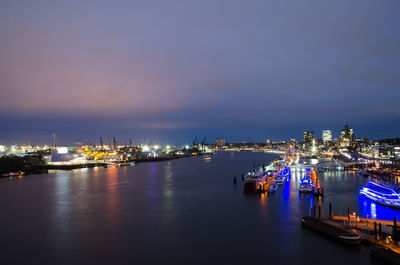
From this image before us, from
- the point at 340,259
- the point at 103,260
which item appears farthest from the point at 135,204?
the point at 340,259

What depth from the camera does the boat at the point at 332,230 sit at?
876 cm

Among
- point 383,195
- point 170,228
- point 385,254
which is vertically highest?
point 383,195

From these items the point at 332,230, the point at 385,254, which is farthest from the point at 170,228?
the point at 385,254

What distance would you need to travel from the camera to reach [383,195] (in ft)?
46.8

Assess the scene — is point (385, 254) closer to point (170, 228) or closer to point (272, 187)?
point (170, 228)

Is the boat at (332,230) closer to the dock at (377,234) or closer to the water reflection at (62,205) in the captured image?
the dock at (377,234)

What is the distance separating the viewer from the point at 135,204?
53.3ft

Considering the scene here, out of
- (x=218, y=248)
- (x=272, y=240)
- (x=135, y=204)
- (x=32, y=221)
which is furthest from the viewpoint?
(x=135, y=204)

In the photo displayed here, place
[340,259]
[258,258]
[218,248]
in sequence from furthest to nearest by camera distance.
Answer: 1. [218,248]
2. [258,258]
3. [340,259]

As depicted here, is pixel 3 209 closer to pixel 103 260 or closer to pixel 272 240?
pixel 103 260

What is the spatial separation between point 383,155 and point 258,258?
44.7 meters

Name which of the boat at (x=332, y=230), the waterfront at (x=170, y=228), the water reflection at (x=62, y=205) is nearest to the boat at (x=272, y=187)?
the waterfront at (x=170, y=228)

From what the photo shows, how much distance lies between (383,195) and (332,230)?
6397 millimetres

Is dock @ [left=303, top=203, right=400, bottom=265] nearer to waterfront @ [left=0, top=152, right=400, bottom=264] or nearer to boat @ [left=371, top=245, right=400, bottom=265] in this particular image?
boat @ [left=371, top=245, right=400, bottom=265]
